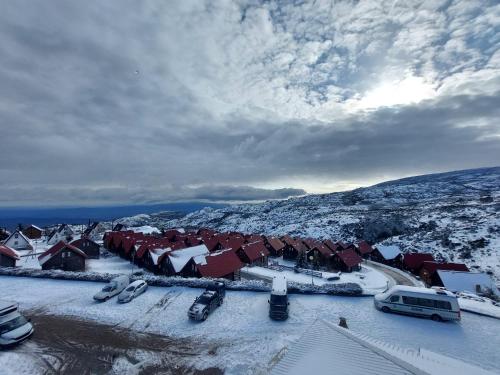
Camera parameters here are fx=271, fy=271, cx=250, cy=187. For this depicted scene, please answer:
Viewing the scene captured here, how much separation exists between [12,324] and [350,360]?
20689 mm

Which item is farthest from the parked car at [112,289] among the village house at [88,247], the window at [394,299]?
the village house at [88,247]

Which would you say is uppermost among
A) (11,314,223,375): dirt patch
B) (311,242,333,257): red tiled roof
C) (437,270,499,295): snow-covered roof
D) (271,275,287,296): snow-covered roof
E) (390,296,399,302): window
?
(271,275,287,296): snow-covered roof

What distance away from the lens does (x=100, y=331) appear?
19.0 metres

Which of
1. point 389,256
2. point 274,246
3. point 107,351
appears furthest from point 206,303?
point 389,256

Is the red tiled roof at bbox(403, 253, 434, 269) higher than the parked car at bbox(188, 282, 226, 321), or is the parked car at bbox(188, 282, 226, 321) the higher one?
the parked car at bbox(188, 282, 226, 321)

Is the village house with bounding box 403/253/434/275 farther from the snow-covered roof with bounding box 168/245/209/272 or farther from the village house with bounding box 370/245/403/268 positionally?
the snow-covered roof with bounding box 168/245/209/272

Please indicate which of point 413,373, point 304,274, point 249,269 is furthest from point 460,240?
point 413,373

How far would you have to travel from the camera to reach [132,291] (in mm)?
24500

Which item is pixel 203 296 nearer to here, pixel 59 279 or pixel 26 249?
pixel 59 279

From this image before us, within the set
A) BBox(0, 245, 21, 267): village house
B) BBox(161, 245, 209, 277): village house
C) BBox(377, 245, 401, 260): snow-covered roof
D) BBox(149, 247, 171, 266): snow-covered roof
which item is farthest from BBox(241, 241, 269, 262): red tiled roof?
BBox(0, 245, 21, 267): village house

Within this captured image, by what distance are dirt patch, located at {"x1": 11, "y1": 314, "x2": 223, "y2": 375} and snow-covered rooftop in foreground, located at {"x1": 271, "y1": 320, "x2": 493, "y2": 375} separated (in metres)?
6.75

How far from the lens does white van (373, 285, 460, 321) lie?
20312 mm

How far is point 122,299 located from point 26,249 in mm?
64233

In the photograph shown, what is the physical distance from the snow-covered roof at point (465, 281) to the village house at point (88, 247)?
65.6 metres
